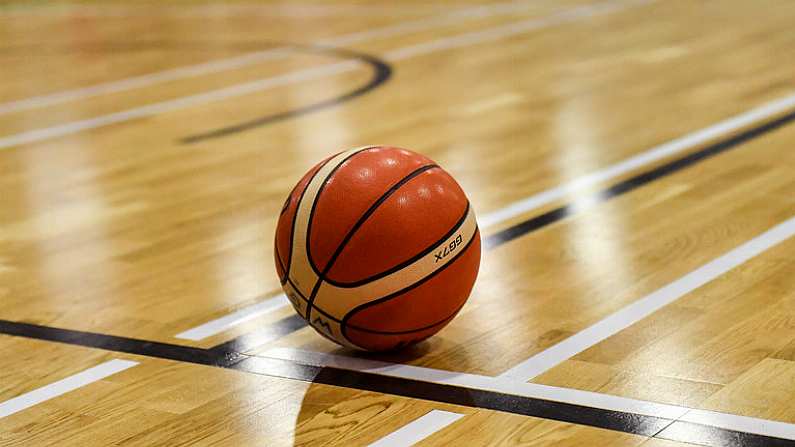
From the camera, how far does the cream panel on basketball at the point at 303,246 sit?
310 cm

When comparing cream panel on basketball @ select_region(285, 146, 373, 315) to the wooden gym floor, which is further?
cream panel on basketball @ select_region(285, 146, 373, 315)

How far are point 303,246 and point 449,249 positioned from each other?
35 cm

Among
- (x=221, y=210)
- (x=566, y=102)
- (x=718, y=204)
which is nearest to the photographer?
(x=718, y=204)

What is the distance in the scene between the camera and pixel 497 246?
4.18m

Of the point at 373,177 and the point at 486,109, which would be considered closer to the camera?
the point at 373,177

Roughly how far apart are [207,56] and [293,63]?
3.01ft

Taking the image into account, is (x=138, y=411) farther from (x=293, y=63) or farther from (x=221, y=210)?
(x=293, y=63)

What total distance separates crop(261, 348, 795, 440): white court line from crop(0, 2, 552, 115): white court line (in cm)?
469

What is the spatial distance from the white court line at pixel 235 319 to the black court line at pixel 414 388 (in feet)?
0.32

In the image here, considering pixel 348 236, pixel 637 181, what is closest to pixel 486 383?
pixel 348 236

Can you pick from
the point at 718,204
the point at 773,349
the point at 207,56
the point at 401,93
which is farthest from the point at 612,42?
the point at 773,349

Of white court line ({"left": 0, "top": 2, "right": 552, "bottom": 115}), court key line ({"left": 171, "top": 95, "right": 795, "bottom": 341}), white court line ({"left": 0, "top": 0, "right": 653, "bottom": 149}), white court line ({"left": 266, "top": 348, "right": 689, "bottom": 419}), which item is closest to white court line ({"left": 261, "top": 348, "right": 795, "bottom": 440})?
white court line ({"left": 266, "top": 348, "right": 689, "bottom": 419})

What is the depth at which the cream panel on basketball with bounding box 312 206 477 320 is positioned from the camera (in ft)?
9.98

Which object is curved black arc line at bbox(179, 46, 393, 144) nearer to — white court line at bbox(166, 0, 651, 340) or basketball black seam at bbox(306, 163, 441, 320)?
white court line at bbox(166, 0, 651, 340)
